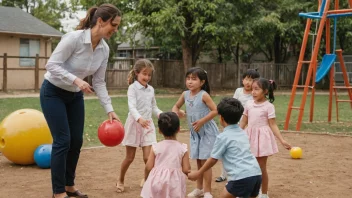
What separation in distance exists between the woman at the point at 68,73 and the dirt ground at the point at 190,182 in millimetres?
933

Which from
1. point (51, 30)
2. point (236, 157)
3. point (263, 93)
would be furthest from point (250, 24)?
point (236, 157)

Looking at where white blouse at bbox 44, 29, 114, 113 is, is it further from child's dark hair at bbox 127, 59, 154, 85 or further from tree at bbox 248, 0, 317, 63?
tree at bbox 248, 0, 317, 63

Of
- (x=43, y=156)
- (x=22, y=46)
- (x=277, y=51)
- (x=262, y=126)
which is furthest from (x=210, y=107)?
(x=277, y=51)

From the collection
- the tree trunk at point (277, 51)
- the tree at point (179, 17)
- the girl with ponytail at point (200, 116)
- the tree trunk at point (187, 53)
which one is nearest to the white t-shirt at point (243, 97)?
the girl with ponytail at point (200, 116)

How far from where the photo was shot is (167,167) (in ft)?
14.6

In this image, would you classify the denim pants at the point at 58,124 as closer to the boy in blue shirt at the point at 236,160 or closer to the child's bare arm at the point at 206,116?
the child's bare arm at the point at 206,116

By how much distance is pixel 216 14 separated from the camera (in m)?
24.8

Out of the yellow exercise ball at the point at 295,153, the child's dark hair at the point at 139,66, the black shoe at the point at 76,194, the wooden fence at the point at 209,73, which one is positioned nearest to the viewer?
the black shoe at the point at 76,194

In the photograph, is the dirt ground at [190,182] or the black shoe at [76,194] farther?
the dirt ground at [190,182]

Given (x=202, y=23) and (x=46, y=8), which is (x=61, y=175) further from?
(x=46, y=8)

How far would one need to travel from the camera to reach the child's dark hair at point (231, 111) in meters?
4.37

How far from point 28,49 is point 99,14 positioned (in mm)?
25729

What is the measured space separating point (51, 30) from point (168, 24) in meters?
10.2

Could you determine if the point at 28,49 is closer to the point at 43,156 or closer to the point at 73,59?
the point at 43,156
